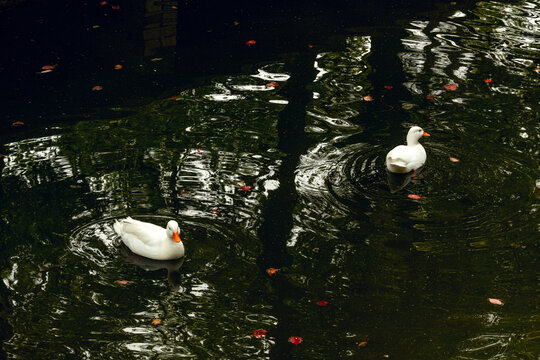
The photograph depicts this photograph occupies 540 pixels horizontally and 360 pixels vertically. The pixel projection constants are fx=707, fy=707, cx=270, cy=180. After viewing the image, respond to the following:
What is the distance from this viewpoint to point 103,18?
13.8 meters

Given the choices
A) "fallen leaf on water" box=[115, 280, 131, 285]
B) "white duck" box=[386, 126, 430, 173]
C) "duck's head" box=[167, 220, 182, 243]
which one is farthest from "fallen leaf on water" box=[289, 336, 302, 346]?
"white duck" box=[386, 126, 430, 173]

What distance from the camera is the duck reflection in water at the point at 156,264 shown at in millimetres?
6824

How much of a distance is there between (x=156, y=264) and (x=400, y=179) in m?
3.11

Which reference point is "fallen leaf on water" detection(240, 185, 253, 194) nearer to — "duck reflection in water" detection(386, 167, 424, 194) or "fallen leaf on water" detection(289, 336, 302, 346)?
"duck reflection in water" detection(386, 167, 424, 194)

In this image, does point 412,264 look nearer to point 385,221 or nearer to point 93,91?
point 385,221

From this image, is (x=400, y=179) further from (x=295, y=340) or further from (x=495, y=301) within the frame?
(x=295, y=340)

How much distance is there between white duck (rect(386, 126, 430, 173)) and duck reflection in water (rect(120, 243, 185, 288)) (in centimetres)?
283

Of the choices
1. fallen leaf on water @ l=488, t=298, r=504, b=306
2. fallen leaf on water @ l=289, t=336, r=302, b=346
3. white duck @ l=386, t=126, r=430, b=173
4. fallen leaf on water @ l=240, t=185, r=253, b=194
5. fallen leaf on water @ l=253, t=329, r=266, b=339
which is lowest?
fallen leaf on water @ l=253, t=329, r=266, b=339

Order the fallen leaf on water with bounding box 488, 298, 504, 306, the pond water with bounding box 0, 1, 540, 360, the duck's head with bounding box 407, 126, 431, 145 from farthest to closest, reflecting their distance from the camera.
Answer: the duck's head with bounding box 407, 126, 431, 145 → the fallen leaf on water with bounding box 488, 298, 504, 306 → the pond water with bounding box 0, 1, 540, 360

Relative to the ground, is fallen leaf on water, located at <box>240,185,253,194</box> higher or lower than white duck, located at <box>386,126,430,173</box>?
lower

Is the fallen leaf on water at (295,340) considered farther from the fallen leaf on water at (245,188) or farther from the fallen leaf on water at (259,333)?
the fallen leaf on water at (245,188)

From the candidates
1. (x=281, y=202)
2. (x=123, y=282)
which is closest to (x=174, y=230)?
(x=123, y=282)

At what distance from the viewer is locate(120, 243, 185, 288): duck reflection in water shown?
22.4ft

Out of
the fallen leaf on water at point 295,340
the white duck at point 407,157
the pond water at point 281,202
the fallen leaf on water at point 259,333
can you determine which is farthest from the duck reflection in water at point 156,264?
the white duck at point 407,157
